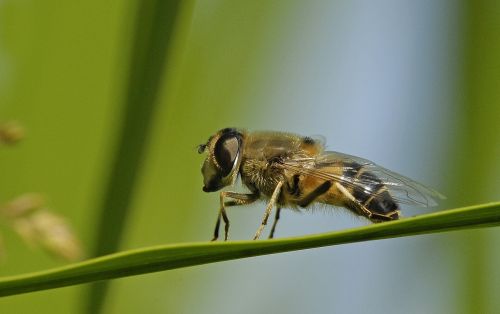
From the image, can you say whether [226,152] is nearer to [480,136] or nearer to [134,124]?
[480,136]

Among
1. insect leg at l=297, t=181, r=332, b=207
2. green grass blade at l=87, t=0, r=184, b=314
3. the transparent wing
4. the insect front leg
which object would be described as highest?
green grass blade at l=87, t=0, r=184, b=314

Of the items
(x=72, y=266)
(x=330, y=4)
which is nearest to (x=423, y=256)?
(x=330, y=4)

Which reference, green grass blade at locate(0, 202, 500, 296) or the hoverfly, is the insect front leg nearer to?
the hoverfly

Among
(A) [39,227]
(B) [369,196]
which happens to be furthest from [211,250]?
(B) [369,196]

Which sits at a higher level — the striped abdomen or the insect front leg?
the striped abdomen

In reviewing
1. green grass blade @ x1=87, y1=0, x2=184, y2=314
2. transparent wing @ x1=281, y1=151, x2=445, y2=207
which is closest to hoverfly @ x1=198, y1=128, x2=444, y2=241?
transparent wing @ x1=281, y1=151, x2=445, y2=207

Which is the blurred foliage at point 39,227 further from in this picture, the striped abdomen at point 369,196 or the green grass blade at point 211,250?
the striped abdomen at point 369,196
